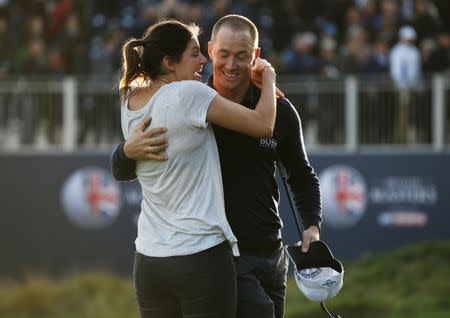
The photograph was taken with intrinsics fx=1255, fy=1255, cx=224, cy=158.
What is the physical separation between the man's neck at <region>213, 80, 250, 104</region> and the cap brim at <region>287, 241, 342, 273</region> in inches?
30.6

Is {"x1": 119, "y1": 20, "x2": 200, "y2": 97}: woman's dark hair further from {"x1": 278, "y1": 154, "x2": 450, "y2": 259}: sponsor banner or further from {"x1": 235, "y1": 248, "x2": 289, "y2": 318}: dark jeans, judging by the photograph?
{"x1": 278, "y1": 154, "x2": 450, "y2": 259}: sponsor banner

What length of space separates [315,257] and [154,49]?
1285 mm

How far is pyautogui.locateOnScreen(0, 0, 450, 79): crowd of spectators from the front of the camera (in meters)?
15.6

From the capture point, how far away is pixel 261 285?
5.94 meters

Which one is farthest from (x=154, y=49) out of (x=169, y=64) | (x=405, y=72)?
(x=405, y=72)

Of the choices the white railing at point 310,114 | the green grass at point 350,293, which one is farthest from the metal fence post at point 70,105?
the green grass at point 350,293

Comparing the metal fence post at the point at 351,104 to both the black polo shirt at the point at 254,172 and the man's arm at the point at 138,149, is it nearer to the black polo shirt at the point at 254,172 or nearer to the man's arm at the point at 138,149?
the black polo shirt at the point at 254,172

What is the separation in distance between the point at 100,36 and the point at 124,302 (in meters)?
4.93

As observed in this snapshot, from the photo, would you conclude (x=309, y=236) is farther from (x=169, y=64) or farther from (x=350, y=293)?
(x=350, y=293)

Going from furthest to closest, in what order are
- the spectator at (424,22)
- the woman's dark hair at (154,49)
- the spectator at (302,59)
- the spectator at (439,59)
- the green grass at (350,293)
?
the spectator at (424,22) < the spectator at (302,59) < the spectator at (439,59) < the green grass at (350,293) < the woman's dark hair at (154,49)

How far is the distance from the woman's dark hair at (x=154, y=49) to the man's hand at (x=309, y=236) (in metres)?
1.11

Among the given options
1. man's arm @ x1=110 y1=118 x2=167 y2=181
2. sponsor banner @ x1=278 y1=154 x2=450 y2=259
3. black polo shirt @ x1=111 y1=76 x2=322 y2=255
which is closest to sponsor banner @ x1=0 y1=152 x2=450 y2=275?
sponsor banner @ x1=278 y1=154 x2=450 y2=259

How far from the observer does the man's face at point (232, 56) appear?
5836 mm

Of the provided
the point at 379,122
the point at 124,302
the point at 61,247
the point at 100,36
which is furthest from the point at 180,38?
the point at 100,36
